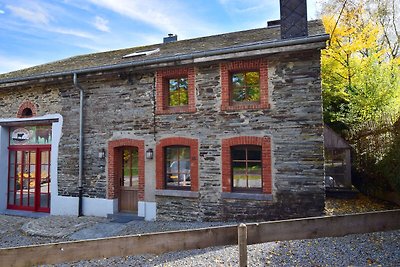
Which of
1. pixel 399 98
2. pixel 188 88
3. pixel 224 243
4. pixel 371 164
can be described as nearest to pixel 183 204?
pixel 188 88

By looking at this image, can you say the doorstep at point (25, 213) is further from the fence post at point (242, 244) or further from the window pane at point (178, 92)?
the fence post at point (242, 244)

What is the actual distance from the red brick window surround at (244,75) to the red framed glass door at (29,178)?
6966 mm

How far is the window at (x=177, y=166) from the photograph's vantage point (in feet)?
29.2

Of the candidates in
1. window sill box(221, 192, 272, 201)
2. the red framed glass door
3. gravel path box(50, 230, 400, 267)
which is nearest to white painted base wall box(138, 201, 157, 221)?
window sill box(221, 192, 272, 201)

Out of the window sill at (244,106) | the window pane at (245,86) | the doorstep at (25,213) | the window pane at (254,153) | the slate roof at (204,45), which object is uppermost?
the slate roof at (204,45)

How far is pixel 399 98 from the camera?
14.2m

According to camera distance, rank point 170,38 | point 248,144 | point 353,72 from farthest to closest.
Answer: point 353,72 < point 170,38 < point 248,144

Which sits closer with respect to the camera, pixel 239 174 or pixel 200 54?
pixel 200 54

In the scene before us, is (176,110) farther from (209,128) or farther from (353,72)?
(353,72)

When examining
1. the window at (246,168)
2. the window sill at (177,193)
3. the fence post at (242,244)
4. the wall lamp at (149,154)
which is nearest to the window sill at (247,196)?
the window at (246,168)

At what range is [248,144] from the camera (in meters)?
8.07

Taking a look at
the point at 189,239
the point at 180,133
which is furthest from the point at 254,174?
the point at 189,239

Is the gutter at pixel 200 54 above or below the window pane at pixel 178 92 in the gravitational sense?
above

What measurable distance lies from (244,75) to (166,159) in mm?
3536
